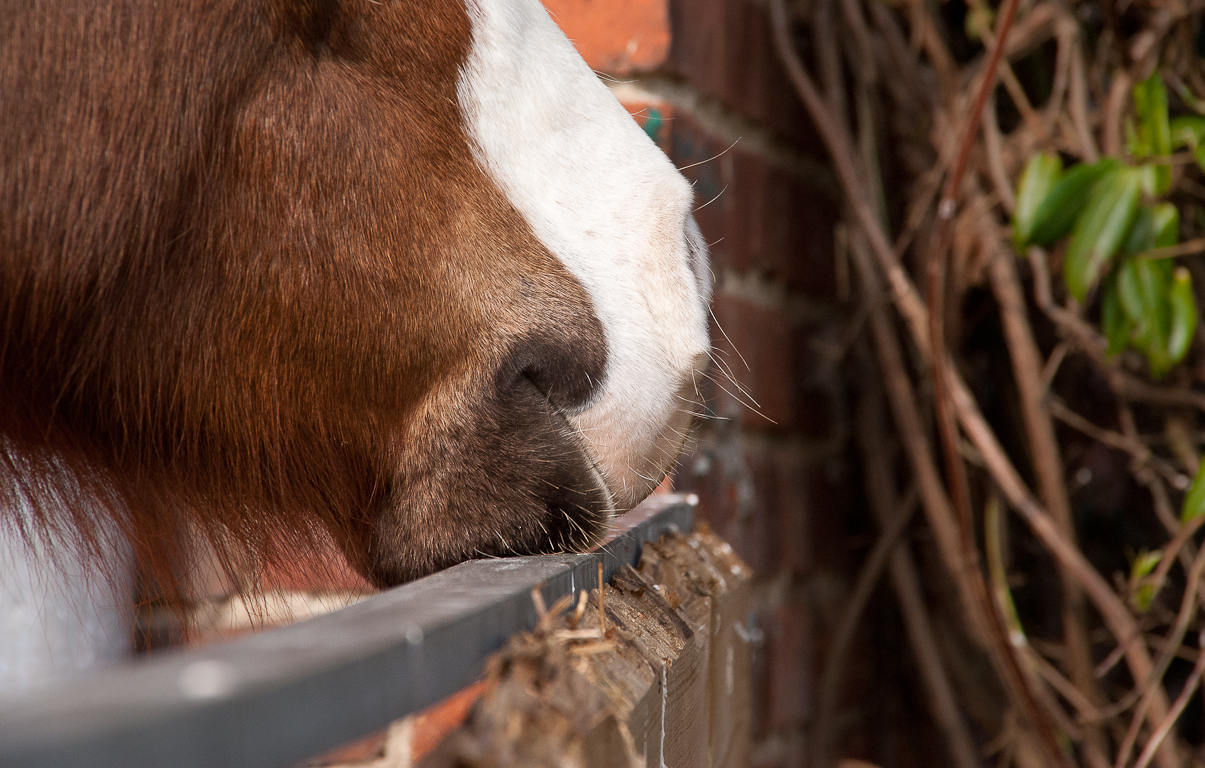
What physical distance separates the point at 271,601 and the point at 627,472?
1.73 feet

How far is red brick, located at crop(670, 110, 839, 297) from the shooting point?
0.93 m

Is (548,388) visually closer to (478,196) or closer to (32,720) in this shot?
(478,196)

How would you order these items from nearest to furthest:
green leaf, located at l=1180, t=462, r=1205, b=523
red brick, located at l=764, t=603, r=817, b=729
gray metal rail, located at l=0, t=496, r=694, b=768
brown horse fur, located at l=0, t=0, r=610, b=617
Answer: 1. gray metal rail, located at l=0, t=496, r=694, b=768
2. brown horse fur, located at l=0, t=0, r=610, b=617
3. green leaf, located at l=1180, t=462, r=1205, b=523
4. red brick, located at l=764, t=603, r=817, b=729

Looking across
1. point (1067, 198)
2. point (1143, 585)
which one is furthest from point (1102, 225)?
point (1143, 585)

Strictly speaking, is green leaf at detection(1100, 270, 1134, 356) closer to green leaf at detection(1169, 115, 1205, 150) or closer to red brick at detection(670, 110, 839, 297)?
green leaf at detection(1169, 115, 1205, 150)

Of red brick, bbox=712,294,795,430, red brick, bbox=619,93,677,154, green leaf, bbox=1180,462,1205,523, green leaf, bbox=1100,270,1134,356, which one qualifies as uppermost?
red brick, bbox=619,93,677,154

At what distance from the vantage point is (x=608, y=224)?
526 millimetres

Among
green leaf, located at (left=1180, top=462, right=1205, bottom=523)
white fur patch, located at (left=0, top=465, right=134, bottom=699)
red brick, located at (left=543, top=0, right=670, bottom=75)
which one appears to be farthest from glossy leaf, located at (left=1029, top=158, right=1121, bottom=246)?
white fur patch, located at (left=0, top=465, right=134, bottom=699)

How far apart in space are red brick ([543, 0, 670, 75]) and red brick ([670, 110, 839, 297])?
60mm

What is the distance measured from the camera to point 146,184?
1.55ft

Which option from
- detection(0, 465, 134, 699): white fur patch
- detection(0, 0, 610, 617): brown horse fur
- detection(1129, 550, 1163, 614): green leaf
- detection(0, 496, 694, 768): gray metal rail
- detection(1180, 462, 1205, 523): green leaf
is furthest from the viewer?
detection(1129, 550, 1163, 614): green leaf

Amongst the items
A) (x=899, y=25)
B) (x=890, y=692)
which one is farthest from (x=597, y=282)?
(x=890, y=692)

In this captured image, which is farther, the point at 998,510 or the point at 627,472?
the point at 998,510

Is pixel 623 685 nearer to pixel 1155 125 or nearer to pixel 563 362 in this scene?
pixel 563 362
